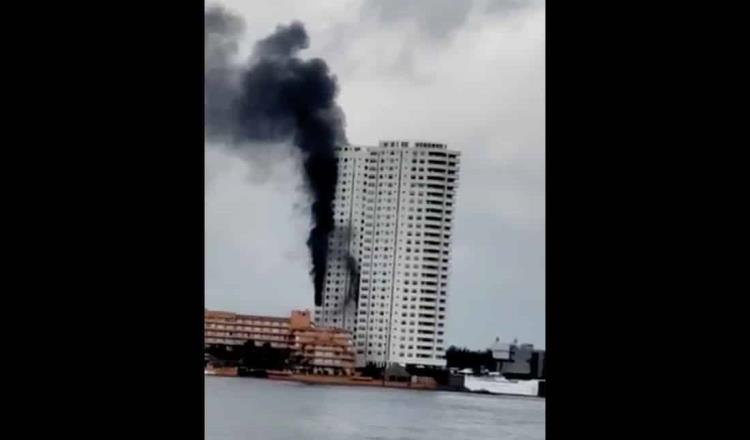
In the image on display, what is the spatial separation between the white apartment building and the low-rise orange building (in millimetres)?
389

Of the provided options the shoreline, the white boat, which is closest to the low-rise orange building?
the shoreline

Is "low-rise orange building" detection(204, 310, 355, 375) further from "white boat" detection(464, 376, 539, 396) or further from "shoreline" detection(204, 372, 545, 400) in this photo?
"white boat" detection(464, 376, 539, 396)

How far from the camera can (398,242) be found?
566 centimetres

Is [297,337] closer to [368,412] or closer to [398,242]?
[368,412]

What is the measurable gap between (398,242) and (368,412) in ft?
→ 8.54

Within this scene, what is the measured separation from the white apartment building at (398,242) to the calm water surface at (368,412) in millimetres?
778

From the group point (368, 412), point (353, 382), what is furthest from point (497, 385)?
point (368, 412)
